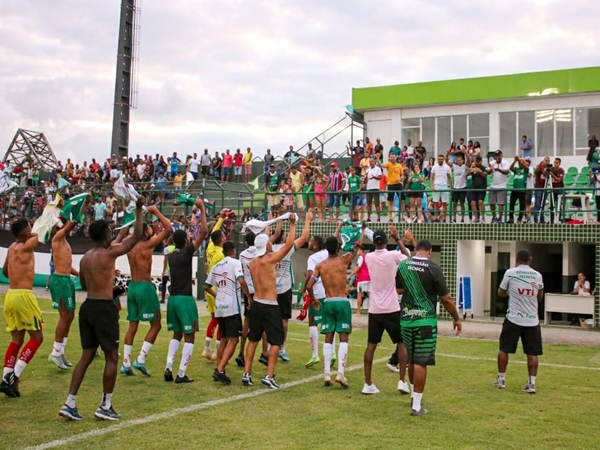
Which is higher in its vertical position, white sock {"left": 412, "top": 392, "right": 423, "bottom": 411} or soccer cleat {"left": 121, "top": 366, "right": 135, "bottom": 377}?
white sock {"left": 412, "top": 392, "right": 423, "bottom": 411}

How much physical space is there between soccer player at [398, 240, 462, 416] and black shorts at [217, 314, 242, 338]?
258 centimetres

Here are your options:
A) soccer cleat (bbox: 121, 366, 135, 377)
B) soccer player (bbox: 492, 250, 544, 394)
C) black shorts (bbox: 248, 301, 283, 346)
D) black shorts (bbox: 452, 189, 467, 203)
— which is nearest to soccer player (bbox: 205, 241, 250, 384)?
black shorts (bbox: 248, 301, 283, 346)

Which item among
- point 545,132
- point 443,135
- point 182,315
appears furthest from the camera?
point 443,135

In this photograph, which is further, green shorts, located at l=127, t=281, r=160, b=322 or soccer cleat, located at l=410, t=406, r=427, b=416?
green shorts, located at l=127, t=281, r=160, b=322

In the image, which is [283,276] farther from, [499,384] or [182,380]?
[499,384]

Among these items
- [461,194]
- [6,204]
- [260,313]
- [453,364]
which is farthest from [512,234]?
[6,204]

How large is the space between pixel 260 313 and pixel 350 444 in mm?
3138

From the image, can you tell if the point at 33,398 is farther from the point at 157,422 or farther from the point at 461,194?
the point at 461,194

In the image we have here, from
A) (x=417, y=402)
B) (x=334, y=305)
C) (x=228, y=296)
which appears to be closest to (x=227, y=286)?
(x=228, y=296)

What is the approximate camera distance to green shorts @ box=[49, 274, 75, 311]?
444 inches

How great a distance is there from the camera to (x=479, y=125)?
29656mm

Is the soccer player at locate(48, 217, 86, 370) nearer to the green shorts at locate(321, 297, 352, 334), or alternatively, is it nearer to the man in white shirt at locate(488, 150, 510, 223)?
the green shorts at locate(321, 297, 352, 334)

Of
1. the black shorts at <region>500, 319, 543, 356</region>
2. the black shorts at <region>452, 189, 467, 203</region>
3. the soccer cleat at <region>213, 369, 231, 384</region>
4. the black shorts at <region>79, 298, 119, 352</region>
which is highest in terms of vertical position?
the black shorts at <region>452, 189, 467, 203</region>

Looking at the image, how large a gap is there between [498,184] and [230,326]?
1184 cm
